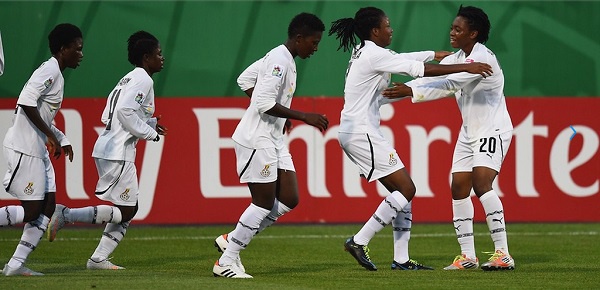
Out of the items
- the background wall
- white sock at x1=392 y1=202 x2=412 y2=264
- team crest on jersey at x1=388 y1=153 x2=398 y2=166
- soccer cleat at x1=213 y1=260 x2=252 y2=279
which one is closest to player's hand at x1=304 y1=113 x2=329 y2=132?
team crest on jersey at x1=388 y1=153 x2=398 y2=166

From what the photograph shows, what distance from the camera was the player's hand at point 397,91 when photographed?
9.80 m

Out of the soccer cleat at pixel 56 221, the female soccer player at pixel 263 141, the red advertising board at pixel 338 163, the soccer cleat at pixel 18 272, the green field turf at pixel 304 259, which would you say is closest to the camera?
the green field turf at pixel 304 259

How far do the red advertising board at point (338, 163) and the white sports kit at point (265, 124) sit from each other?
5144mm

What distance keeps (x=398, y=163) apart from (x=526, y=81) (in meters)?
6.43

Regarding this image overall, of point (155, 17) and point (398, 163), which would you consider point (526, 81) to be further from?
point (398, 163)

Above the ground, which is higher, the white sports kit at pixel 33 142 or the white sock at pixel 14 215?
the white sports kit at pixel 33 142

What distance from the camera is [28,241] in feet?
32.0

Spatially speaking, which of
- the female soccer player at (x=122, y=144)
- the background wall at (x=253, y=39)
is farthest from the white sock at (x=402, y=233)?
the background wall at (x=253, y=39)

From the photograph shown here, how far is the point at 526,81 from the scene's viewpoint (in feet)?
52.6

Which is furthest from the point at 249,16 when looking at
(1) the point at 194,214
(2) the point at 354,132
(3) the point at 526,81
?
(2) the point at 354,132

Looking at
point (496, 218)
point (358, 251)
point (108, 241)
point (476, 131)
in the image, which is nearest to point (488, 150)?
point (476, 131)

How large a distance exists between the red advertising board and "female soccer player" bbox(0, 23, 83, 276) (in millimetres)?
4859

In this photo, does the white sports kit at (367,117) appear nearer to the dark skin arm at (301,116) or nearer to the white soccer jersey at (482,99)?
the white soccer jersey at (482,99)

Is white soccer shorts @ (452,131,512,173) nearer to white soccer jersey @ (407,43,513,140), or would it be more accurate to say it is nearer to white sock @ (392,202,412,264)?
white soccer jersey @ (407,43,513,140)
